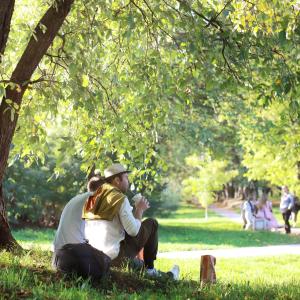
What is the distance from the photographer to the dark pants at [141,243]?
6.95 meters

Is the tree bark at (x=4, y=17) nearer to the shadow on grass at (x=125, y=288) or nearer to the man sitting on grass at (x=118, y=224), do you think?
the man sitting on grass at (x=118, y=224)

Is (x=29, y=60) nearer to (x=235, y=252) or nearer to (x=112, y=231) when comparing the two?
(x=112, y=231)

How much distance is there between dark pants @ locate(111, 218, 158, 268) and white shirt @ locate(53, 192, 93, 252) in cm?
74

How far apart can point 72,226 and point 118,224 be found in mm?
564

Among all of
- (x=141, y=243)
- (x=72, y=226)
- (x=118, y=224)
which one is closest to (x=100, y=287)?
(x=72, y=226)

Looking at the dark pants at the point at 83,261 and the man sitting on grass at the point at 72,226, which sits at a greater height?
the man sitting on grass at the point at 72,226

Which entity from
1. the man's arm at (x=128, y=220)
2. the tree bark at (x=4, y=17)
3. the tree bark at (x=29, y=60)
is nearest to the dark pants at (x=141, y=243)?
the man's arm at (x=128, y=220)

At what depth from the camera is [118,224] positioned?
6.68 metres

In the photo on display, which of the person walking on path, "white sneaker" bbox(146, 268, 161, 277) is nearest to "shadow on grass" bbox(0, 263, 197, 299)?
"white sneaker" bbox(146, 268, 161, 277)

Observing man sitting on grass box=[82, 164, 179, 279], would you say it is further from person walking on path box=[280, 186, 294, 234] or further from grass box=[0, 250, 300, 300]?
person walking on path box=[280, 186, 294, 234]

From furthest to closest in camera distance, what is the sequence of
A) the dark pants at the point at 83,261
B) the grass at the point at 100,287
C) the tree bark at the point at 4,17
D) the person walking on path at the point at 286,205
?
the person walking on path at the point at 286,205 < the tree bark at the point at 4,17 < the dark pants at the point at 83,261 < the grass at the point at 100,287

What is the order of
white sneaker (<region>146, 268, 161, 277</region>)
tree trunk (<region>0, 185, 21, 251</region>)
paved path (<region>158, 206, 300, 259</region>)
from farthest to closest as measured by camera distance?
paved path (<region>158, 206, 300, 259</region>) < tree trunk (<region>0, 185, 21, 251</region>) < white sneaker (<region>146, 268, 161, 277</region>)

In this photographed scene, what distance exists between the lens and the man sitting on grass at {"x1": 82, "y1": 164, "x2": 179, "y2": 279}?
643cm

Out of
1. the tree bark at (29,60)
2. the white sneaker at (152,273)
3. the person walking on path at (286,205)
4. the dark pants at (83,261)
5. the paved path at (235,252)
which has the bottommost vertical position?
the paved path at (235,252)
